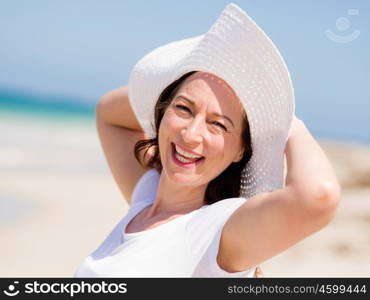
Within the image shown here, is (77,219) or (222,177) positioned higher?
(222,177)

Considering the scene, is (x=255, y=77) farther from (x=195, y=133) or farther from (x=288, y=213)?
(x=288, y=213)

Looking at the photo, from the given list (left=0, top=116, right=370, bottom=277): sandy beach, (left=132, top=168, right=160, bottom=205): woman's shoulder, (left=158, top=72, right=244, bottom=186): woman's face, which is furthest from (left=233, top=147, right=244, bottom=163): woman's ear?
(left=0, top=116, right=370, bottom=277): sandy beach

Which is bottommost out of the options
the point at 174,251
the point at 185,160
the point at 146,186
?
the point at 174,251

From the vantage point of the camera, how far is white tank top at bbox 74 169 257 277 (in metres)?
1.88

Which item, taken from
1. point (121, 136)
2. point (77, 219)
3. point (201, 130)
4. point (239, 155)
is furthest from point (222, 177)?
point (77, 219)

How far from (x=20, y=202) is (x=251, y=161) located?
21.1 ft

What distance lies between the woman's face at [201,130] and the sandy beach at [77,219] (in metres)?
3.80

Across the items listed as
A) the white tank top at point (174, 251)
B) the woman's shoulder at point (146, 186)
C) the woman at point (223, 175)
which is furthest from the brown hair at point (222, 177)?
the woman's shoulder at point (146, 186)

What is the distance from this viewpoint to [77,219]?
7.65 metres

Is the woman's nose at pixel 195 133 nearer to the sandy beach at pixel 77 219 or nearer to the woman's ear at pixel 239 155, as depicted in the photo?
the woman's ear at pixel 239 155

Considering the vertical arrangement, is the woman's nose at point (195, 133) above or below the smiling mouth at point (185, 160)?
above

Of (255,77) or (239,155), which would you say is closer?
(255,77)

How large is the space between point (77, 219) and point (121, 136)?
5.11m

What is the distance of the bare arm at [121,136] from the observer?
104 inches
